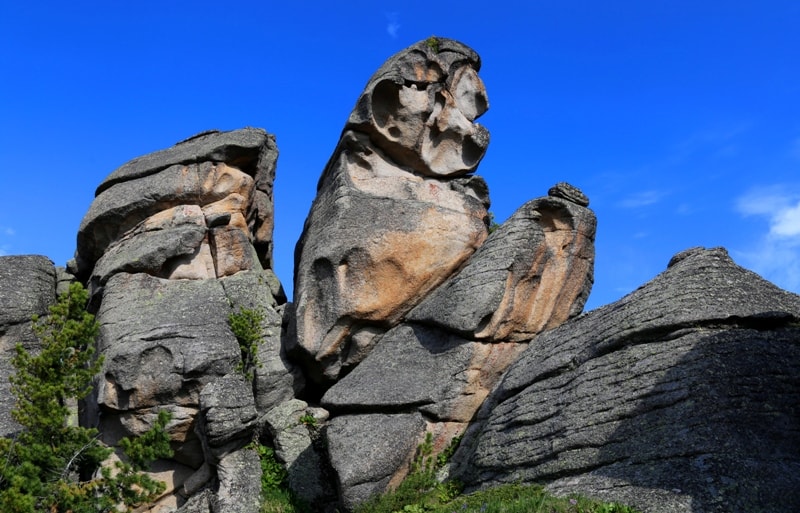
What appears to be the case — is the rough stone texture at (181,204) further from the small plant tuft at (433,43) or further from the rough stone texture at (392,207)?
the small plant tuft at (433,43)

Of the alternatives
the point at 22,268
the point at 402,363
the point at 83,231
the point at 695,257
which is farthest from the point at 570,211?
the point at 22,268

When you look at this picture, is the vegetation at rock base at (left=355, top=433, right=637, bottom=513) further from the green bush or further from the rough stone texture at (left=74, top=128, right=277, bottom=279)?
the rough stone texture at (left=74, top=128, right=277, bottom=279)

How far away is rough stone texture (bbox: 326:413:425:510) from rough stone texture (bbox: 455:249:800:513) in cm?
131

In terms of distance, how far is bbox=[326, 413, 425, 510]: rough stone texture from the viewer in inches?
761

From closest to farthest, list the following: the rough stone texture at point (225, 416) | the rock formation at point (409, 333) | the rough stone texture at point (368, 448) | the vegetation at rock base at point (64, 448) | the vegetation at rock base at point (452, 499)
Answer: the vegetation at rock base at point (452, 499)
the rock formation at point (409, 333)
the rough stone texture at point (368, 448)
the vegetation at rock base at point (64, 448)
the rough stone texture at point (225, 416)

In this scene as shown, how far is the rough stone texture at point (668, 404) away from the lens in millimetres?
14383

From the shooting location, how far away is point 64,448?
2083 centimetres

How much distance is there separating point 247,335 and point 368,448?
5.93 meters

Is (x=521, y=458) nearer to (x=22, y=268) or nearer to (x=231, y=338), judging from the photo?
(x=231, y=338)

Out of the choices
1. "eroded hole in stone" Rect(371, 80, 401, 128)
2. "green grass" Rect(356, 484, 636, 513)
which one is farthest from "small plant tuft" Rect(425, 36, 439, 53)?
"green grass" Rect(356, 484, 636, 513)

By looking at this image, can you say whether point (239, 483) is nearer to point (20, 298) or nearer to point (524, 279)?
point (524, 279)

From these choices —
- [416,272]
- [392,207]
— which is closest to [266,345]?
[416,272]

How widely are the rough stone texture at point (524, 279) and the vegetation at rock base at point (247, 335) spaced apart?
4511 millimetres

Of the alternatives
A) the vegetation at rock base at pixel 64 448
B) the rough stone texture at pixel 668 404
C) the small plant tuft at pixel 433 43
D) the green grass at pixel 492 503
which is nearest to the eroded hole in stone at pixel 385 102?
the small plant tuft at pixel 433 43
